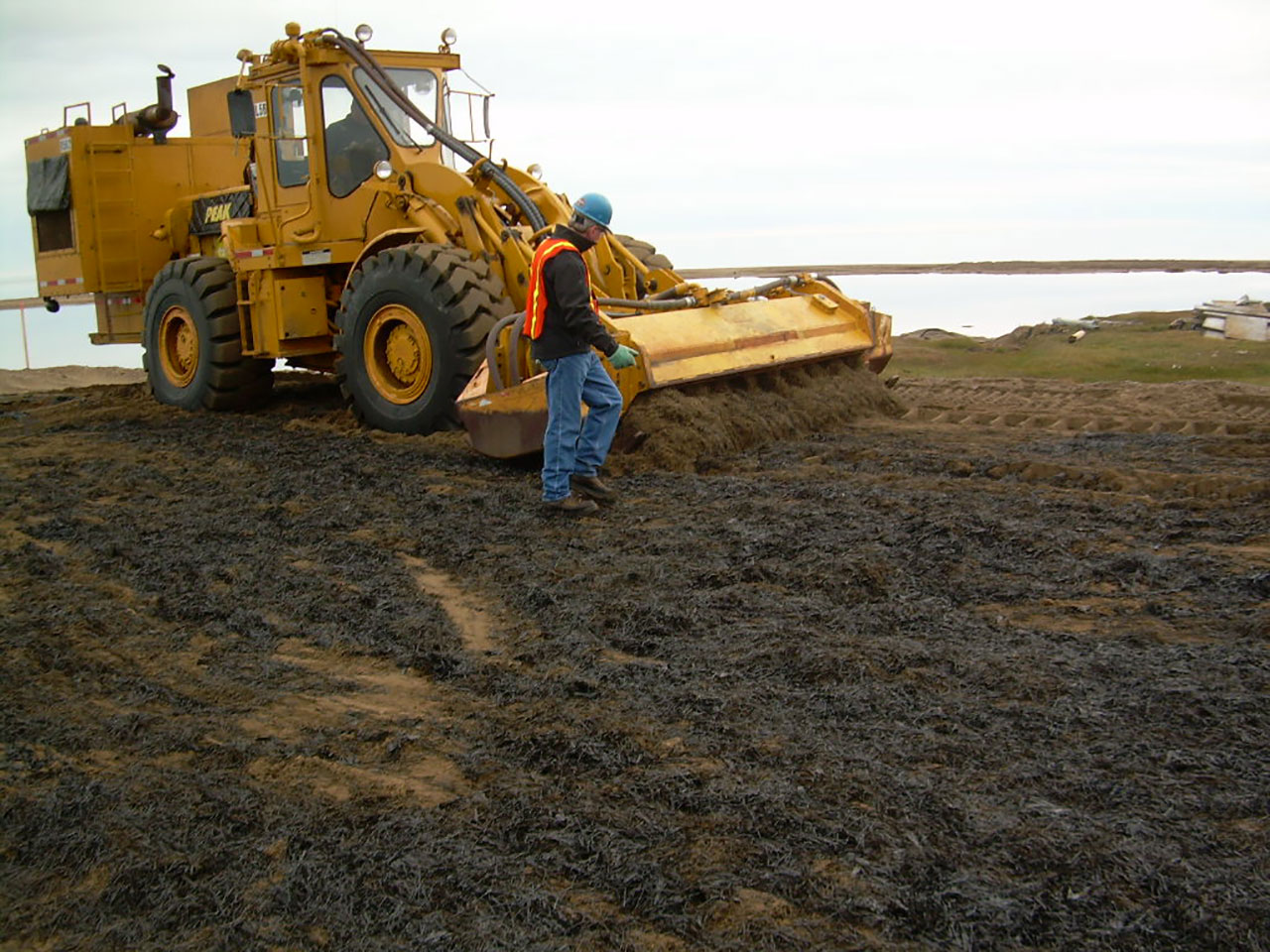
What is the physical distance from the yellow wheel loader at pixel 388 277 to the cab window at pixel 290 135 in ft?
0.05

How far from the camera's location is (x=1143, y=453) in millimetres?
8133

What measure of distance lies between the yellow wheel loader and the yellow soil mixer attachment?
2cm

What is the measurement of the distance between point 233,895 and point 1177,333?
1378 cm

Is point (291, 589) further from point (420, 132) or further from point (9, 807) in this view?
point (420, 132)

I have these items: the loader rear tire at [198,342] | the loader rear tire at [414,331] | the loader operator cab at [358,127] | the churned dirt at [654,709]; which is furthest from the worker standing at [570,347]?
the loader rear tire at [198,342]

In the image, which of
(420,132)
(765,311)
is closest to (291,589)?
(765,311)

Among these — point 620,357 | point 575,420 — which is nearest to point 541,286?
point 620,357

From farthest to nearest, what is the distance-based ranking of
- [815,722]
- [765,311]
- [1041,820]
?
[765,311]
[815,722]
[1041,820]

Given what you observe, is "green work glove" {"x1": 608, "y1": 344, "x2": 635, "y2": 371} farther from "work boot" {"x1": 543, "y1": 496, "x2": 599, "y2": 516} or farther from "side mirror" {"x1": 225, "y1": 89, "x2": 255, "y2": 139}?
"side mirror" {"x1": 225, "y1": 89, "x2": 255, "y2": 139}

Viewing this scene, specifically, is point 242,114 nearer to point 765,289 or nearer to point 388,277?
point 388,277

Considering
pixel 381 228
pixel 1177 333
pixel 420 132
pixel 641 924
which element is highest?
pixel 420 132

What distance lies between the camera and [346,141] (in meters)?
10.3

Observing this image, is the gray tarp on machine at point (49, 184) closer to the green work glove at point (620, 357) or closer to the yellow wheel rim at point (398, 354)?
the yellow wheel rim at point (398, 354)

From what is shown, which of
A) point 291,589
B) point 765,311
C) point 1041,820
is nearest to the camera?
point 1041,820
